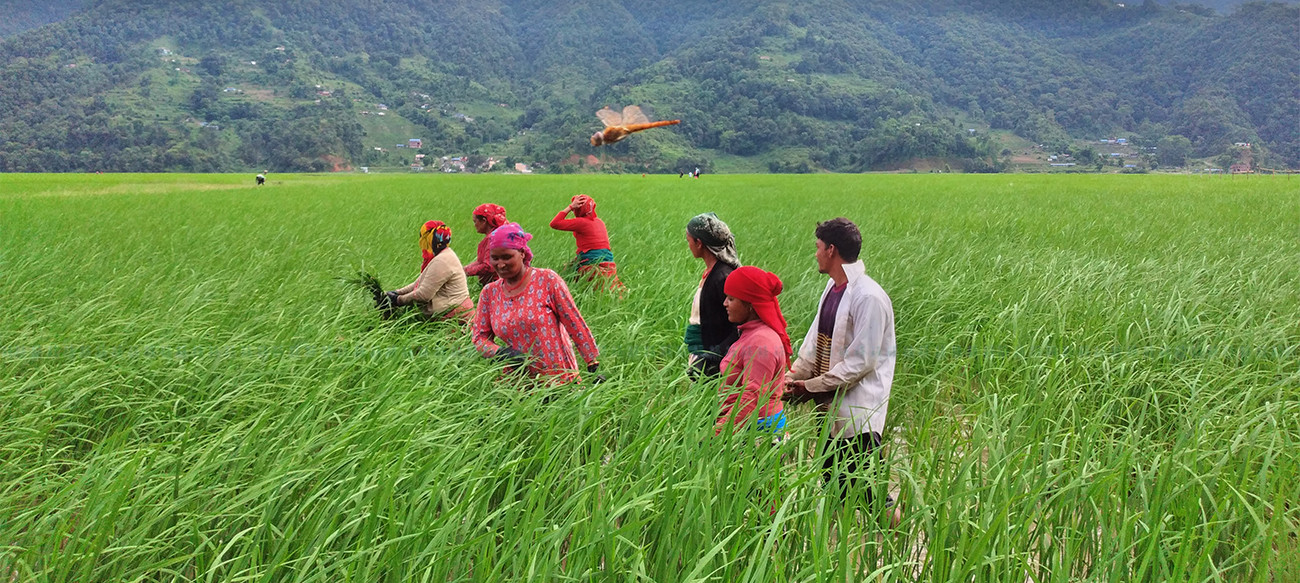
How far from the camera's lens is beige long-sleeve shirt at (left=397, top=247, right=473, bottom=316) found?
14.4ft

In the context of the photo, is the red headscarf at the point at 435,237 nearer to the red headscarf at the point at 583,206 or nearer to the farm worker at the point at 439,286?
the farm worker at the point at 439,286

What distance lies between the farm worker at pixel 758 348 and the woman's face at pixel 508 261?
104 centimetres

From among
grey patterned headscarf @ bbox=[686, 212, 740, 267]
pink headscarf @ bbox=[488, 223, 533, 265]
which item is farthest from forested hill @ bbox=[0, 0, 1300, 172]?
pink headscarf @ bbox=[488, 223, 533, 265]

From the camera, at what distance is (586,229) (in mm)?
5945

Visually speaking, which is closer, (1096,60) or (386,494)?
(386,494)

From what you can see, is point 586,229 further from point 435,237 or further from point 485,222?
point 435,237

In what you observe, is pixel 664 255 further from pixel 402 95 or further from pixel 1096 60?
A: pixel 1096 60

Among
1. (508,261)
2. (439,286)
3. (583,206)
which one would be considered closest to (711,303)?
(508,261)

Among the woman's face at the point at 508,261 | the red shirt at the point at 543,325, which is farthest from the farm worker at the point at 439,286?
the woman's face at the point at 508,261

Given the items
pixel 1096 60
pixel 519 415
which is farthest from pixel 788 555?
pixel 1096 60

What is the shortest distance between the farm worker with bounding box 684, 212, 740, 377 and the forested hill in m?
55.5

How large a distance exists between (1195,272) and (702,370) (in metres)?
5.03

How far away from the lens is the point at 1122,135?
10800 centimetres

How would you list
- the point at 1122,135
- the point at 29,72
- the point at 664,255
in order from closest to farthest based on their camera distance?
1. the point at 664,255
2. the point at 29,72
3. the point at 1122,135
